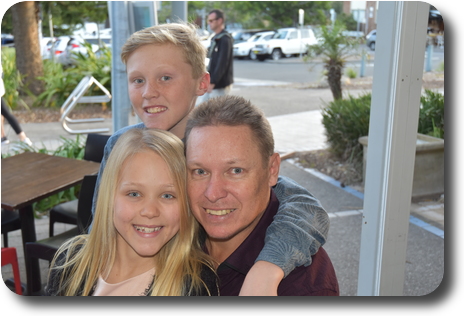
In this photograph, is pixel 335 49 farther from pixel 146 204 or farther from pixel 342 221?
pixel 146 204

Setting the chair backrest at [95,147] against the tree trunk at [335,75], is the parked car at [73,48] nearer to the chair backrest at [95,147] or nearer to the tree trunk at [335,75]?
the tree trunk at [335,75]

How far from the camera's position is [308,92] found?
14.8 metres

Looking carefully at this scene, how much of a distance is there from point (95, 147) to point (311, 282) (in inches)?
128

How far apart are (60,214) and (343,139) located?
13.3 feet

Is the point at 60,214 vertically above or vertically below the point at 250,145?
below

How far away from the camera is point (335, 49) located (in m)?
8.98

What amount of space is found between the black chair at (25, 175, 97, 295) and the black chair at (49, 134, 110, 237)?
2.09ft

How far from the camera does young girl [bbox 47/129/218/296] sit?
5.22 feet

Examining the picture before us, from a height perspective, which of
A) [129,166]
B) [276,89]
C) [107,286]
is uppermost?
[129,166]

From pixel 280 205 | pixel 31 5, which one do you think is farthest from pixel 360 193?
pixel 31 5

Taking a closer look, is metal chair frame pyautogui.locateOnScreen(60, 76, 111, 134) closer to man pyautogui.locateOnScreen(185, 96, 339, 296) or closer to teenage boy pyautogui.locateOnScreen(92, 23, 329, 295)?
teenage boy pyautogui.locateOnScreen(92, 23, 329, 295)

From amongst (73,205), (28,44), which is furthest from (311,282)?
(28,44)

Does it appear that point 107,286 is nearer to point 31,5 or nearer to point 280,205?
point 280,205

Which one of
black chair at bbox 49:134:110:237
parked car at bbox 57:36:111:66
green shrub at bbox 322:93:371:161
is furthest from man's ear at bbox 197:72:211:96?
parked car at bbox 57:36:111:66
